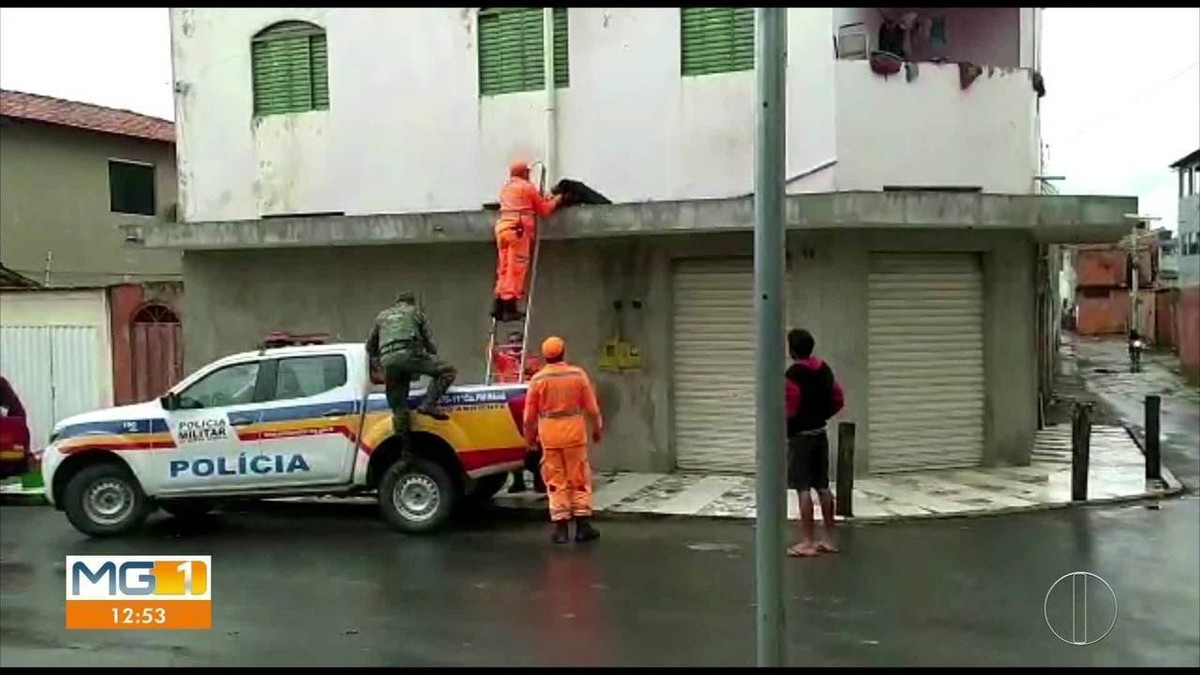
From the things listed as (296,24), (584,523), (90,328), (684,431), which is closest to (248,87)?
(296,24)

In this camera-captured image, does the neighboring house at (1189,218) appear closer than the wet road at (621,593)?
No

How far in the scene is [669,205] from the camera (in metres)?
12.3

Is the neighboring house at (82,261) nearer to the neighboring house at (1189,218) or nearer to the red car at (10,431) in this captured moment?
the red car at (10,431)

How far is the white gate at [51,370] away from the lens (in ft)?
53.9

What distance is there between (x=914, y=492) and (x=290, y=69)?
9605mm

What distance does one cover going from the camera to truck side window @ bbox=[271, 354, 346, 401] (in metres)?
10.5

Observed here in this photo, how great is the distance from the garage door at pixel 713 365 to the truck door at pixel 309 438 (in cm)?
461

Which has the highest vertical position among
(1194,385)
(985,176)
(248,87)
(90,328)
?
(248,87)

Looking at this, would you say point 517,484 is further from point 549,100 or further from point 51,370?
point 51,370

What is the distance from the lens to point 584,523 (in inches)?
392

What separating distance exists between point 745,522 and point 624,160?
486 centimetres

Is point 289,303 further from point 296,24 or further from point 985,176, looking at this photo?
point 985,176

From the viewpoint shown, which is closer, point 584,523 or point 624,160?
point 584,523

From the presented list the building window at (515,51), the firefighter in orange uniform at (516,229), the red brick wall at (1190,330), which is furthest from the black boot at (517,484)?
the red brick wall at (1190,330)
